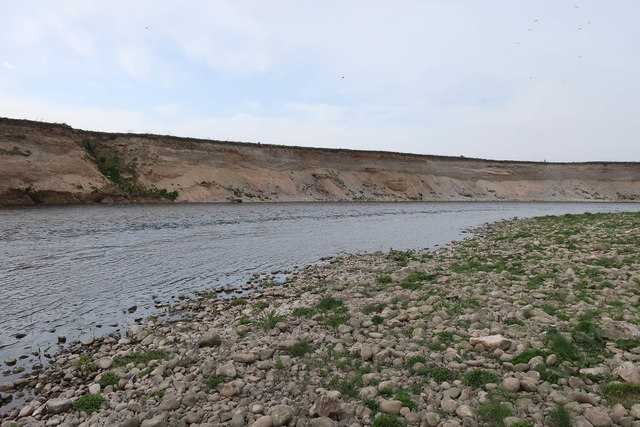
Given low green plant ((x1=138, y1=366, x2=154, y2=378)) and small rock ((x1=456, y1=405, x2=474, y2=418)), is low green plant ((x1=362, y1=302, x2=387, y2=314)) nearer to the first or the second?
small rock ((x1=456, y1=405, x2=474, y2=418))

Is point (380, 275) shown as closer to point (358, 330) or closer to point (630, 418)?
point (358, 330)

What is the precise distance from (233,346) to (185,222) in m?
21.5

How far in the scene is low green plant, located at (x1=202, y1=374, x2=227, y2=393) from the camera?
532 cm

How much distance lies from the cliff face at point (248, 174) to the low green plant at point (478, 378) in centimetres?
4454

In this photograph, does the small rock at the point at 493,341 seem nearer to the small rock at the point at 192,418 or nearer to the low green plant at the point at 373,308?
the low green plant at the point at 373,308

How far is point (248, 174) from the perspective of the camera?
55719 mm

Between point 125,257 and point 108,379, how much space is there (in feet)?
34.1

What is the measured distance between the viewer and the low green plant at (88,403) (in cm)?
499

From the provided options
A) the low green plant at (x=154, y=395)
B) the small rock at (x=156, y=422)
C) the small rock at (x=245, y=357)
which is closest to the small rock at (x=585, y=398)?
the small rock at (x=245, y=357)

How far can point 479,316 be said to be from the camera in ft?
23.4

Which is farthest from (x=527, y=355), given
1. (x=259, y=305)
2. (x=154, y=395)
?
(x=259, y=305)

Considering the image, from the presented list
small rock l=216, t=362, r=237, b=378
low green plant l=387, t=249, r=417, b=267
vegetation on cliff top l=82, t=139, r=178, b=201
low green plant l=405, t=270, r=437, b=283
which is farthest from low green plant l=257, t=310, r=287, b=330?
vegetation on cliff top l=82, t=139, r=178, b=201

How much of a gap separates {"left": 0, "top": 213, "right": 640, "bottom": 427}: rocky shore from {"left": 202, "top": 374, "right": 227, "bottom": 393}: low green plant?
0.7 inches

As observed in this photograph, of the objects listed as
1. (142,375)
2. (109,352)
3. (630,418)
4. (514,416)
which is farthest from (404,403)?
(109,352)
